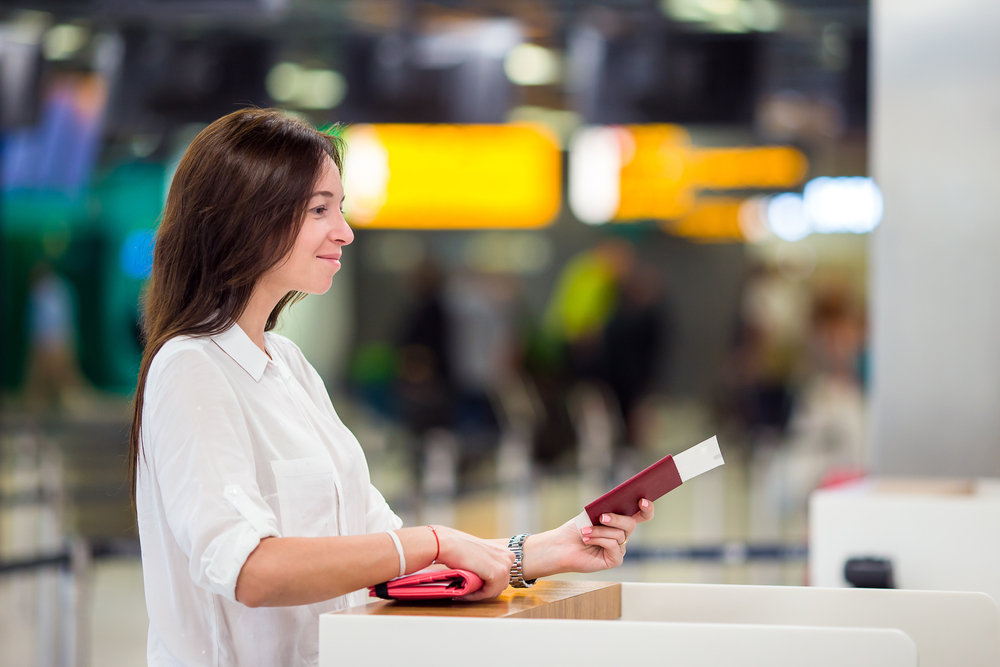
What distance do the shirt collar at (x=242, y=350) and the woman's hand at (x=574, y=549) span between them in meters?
0.52

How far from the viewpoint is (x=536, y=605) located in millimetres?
1620

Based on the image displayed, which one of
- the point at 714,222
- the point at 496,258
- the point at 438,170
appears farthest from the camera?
the point at 714,222

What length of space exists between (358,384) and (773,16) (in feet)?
27.1

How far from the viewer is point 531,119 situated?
12.4m

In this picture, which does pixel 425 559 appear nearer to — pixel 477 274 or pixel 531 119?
pixel 531 119

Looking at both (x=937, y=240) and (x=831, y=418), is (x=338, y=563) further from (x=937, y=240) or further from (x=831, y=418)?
(x=831, y=418)

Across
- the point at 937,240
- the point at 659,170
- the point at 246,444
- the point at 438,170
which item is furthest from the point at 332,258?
the point at 659,170

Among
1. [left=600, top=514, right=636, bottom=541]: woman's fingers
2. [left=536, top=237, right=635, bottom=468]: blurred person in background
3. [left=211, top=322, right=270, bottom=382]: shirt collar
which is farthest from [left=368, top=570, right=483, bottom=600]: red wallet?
[left=536, top=237, right=635, bottom=468]: blurred person in background

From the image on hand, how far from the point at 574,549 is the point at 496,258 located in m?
14.5

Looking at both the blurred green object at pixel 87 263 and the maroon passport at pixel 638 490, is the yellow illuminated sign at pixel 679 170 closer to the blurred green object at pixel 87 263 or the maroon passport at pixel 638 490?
the blurred green object at pixel 87 263

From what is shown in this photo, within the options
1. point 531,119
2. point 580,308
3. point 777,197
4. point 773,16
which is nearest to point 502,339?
point 580,308

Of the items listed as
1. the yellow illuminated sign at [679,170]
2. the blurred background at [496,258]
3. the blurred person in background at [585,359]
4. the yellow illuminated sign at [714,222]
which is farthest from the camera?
the yellow illuminated sign at [714,222]

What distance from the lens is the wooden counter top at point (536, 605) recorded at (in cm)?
156

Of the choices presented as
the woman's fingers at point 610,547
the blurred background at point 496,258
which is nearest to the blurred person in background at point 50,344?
the blurred background at point 496,258
